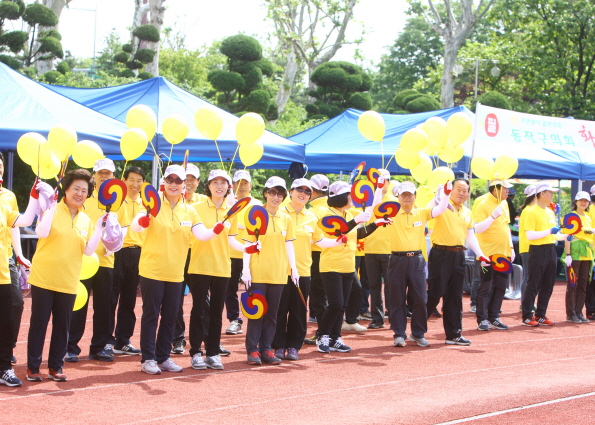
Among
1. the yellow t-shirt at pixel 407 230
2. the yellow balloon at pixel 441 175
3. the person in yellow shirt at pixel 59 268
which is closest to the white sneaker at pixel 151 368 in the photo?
the person in yellow shirt at pixel 59 268

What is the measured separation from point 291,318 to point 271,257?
76 cm

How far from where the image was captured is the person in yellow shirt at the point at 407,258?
8.17 metres

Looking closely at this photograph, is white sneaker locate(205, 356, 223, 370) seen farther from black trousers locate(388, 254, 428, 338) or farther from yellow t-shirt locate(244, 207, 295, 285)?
black trousers locate(388, 254, 428, 338)

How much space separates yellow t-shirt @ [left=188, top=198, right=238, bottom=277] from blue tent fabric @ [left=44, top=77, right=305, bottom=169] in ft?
14.0

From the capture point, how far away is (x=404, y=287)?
8273 millimetres

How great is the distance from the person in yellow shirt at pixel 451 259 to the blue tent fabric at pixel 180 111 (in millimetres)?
3823

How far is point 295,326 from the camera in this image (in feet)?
24.5

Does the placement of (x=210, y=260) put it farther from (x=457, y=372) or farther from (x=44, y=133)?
(x=44, y=133)

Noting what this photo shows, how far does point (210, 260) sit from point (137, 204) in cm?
116

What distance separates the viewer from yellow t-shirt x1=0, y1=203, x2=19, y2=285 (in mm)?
5762

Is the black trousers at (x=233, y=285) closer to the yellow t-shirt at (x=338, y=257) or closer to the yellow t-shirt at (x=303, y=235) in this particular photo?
the yellow t-shirt at (x=338, y=257)

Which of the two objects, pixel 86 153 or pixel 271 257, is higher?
pixel 86 153

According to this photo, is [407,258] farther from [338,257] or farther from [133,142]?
[133,142]

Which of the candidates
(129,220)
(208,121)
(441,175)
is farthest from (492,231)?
(129,220)
